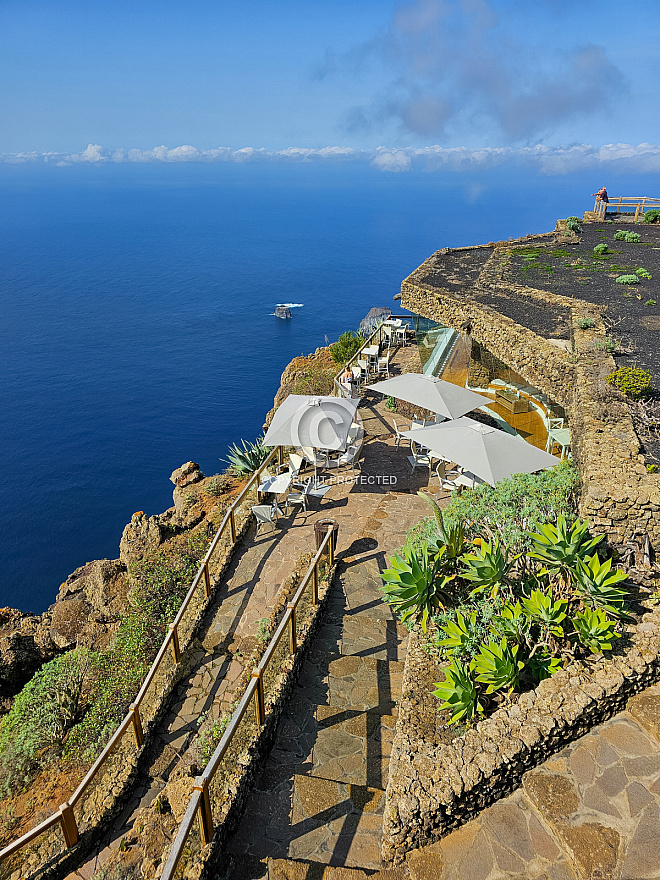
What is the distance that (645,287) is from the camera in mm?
17781

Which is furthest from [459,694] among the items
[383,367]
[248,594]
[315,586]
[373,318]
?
[373,318]

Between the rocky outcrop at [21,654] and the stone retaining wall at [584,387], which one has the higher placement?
the stone retaining wall at [584,387]

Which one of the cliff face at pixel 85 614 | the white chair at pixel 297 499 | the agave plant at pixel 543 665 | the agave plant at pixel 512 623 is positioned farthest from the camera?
the cliff face at pixel 85 614

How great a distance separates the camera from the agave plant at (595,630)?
18.2 ft

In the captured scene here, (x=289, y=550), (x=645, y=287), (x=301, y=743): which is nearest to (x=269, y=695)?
(x=301, y=743)

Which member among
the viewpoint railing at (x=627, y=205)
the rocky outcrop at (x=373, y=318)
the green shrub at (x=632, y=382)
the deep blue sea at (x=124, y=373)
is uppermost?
the viewpoint railing at (x=627, y=205)

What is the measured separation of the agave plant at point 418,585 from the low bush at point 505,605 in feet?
0.04

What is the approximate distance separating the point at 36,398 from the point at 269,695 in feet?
254

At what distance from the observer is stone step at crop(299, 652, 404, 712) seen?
6668mm

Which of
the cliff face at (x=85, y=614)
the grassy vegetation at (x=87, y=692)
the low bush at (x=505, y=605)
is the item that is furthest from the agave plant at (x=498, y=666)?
the cliff face at (x=85, y=614)

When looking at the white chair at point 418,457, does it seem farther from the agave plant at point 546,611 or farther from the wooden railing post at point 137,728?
the wooden railing post at point 137,728

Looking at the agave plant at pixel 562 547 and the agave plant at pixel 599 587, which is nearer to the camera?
the agave plant at pixel 599 587

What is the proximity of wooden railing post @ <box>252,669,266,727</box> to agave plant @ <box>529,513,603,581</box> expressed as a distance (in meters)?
3.48

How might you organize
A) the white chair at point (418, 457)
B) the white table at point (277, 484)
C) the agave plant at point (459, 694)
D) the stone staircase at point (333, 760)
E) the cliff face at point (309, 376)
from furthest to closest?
the cliff face at point (309, 376) → the white chair at point (418, 457) → the white table at point (277, 484) → the agave plant at point (459, 694) → the stone staircase at point (333, 760)
